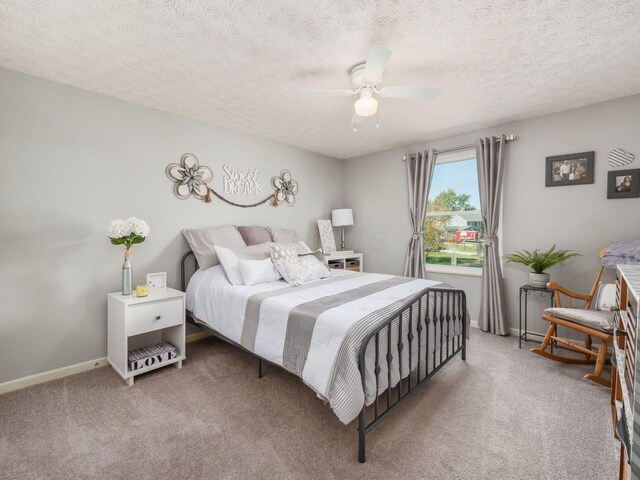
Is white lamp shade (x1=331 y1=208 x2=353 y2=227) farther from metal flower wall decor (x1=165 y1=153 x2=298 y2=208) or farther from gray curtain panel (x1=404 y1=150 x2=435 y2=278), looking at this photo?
metal flower wall decor (x1=165 y1=153 x2=298 y2=208)

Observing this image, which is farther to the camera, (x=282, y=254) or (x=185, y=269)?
(x=185, y=269)

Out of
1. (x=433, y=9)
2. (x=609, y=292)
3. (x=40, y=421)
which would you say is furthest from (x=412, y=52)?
(x=40, y=421)

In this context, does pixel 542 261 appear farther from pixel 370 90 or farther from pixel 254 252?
pixel 254 252

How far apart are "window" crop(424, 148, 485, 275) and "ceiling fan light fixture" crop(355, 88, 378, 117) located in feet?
7.39

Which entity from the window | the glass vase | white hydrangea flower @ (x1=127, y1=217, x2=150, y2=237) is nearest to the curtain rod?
the window

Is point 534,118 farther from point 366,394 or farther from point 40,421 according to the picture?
point 40,421

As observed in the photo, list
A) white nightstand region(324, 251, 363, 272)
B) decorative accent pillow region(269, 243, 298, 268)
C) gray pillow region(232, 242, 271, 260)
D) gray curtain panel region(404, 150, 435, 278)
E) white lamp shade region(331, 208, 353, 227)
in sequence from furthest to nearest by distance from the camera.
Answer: white lamp shade region(331, 208, 353, 227), white nightstand region(324, 251, 363, 272), gray curtain panel region(404, 150, 435, 278), gray pillow region(232, 242, 271, 260), decorative accent pillow region(269, 243, 298, 268)

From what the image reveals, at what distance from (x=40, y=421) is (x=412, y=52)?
3.53m

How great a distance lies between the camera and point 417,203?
4238mm

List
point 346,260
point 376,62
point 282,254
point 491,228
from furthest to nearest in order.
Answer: point 346,260, point 491,228, point 282,254, point 376,62

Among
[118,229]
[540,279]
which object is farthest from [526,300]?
[118,229]

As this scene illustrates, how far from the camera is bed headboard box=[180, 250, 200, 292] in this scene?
10.8 feet

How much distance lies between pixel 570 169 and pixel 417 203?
168 cm

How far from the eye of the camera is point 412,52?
207cm
